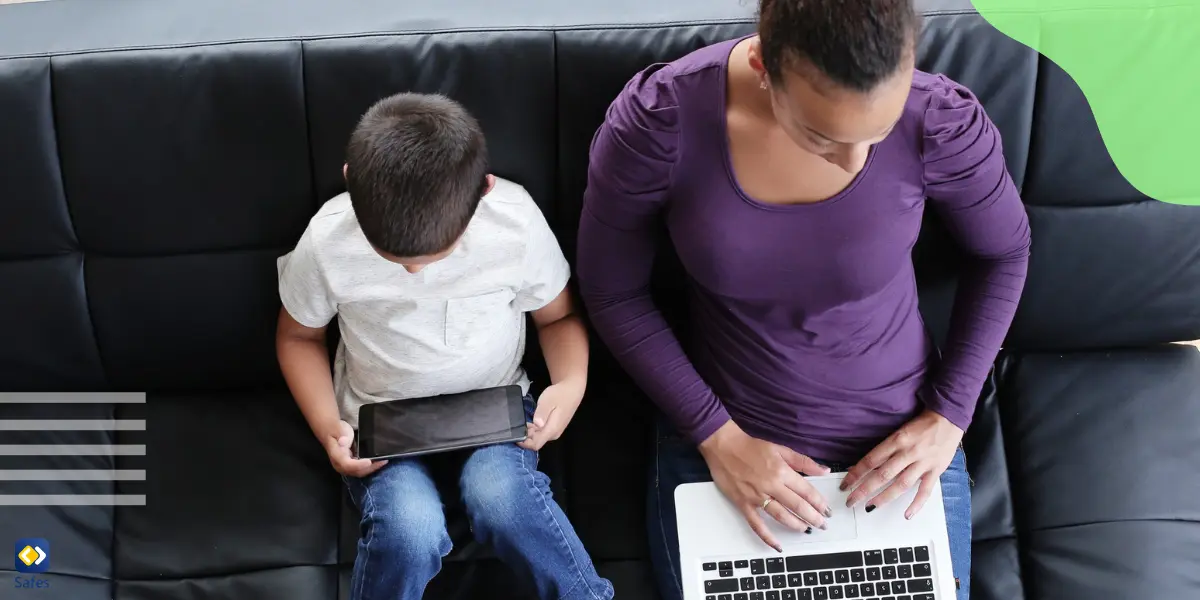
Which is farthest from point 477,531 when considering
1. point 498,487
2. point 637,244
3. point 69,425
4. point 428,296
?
point 69,425

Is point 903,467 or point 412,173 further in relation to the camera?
point 903,467

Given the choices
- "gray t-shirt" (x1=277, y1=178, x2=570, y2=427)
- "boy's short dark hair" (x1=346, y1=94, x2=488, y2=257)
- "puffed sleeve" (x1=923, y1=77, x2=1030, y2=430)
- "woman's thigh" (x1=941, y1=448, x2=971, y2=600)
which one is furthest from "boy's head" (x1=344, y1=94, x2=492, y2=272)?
"woman's thigh" (x1=941, y1=448, x2=971, y2=600)

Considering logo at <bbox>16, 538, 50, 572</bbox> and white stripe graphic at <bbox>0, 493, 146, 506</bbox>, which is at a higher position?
white stripe graphic at <bbox>0, 493, 146, 506</bbox>

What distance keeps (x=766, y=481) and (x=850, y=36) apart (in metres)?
0.55

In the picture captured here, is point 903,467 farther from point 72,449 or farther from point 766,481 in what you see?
point 72,449

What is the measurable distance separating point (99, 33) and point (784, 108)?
2.74 ft

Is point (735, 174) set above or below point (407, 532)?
above

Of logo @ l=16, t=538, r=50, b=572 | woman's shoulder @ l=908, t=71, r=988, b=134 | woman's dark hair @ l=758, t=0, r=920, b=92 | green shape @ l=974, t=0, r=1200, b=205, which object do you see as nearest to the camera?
woman's dark hair @ l=758, t=0, r=920, b=92

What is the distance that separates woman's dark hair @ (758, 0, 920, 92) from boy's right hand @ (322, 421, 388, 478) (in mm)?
694

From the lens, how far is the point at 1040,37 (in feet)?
3.82

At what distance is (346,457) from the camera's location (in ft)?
3.95

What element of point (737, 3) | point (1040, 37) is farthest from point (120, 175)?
point (1040, 37)

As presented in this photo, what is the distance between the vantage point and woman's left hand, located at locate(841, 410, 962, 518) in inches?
46.0

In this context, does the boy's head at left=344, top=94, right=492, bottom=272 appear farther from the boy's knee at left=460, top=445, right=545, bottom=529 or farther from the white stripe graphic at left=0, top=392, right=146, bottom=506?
the white stripe graphic at left=0, top=392, right=146, bottom=506
